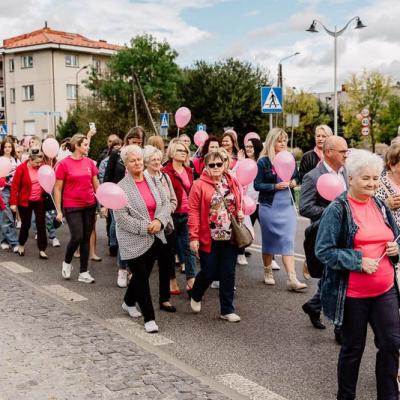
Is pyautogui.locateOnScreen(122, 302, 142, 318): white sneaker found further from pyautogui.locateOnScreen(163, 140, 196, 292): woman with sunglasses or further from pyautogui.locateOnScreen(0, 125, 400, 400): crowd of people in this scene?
pyautogui.locateOnScreen(163, 140, 196, 292): woman with sunglasses

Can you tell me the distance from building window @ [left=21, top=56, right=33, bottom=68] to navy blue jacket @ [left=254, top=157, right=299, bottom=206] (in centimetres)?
6429

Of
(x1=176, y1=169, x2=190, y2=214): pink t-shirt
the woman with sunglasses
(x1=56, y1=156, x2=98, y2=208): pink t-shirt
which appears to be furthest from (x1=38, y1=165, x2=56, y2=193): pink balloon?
(x1=176, y1=169, x2=190, y2=214): pink t-shirt

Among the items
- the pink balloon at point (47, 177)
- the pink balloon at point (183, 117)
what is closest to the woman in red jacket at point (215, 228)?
the pink balloon at point (47, 177)

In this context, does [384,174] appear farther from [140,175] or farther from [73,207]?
[73,207]

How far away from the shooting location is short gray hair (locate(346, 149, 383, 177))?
4035 mm

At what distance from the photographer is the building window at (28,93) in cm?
6900

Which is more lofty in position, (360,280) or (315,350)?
(360,280)

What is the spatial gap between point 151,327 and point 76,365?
3.94 ft

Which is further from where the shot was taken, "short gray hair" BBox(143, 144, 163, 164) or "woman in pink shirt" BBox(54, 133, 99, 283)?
"woman in pink shirt" BBox(54, 133, 99, 283)

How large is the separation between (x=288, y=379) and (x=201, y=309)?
7.71ft

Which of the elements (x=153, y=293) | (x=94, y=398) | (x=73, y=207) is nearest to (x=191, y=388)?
(x=94, y=398)

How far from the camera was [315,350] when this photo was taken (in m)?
5.57

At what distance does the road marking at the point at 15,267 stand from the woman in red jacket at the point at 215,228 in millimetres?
3658

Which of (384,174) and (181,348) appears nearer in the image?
(384,174)
